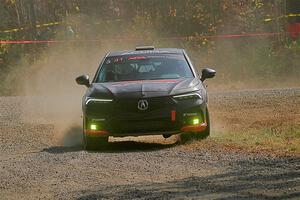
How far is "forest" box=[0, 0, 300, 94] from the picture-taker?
1235 inches

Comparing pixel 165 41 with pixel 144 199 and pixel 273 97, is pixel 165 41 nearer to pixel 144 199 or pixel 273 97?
pixel 273 97

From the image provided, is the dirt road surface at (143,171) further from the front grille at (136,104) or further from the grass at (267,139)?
the front grille at (136,104)

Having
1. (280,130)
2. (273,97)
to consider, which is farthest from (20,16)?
(280,130)

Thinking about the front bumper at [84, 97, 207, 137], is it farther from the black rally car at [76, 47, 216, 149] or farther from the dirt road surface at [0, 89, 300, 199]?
the dirt road surface at [0, 89, 300, 199]

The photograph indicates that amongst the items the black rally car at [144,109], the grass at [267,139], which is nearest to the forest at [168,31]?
the grass at [267,139]

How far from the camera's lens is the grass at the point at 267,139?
1204 cm

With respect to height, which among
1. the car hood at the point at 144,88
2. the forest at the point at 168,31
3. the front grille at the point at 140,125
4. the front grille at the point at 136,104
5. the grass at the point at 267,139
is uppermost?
the car hood at the point at 144,88

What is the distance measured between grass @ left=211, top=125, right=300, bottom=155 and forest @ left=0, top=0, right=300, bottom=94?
49.0 feet

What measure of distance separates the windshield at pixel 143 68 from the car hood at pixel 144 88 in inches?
18.5

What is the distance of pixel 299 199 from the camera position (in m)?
Answer: 7.84

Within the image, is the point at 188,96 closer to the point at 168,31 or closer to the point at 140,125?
the point at 140,125

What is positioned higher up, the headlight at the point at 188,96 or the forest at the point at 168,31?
the headlight at the point at 188,96

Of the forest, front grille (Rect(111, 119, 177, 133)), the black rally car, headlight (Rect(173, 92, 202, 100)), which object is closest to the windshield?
the black rally car

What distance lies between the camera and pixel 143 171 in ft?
33.4
